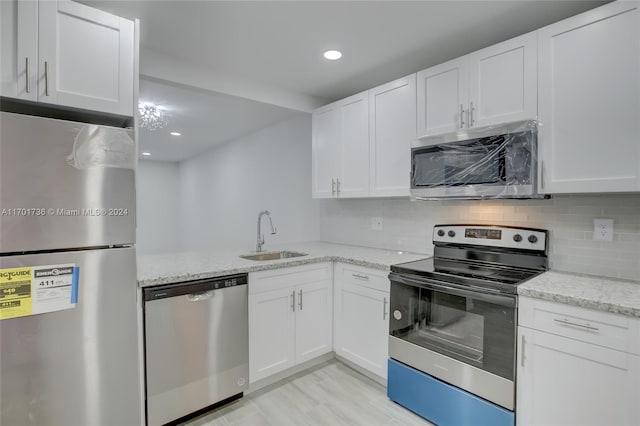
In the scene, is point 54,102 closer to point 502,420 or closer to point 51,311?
point 51,311

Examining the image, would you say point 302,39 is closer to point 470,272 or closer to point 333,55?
point 333,55

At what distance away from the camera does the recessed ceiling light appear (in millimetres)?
2323

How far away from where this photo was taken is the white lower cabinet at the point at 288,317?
225 cm

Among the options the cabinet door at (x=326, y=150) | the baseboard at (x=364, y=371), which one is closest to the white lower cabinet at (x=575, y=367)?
the baseboard at (x=364, y=371)

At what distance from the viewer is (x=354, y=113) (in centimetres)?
280

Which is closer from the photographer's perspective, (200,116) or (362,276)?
(362,276)

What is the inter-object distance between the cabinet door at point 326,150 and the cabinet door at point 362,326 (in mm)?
981

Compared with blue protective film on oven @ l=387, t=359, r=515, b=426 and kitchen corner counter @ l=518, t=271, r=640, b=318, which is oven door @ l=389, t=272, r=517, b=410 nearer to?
blue protective film on oven @ l=387, t=359, r=515, b=426

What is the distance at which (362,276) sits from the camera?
8.03 feet

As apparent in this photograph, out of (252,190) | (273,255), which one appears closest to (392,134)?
(273,255)

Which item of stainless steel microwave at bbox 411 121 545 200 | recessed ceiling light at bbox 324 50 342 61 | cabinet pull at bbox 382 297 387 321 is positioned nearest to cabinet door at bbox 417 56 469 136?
stainless steel microwave at bbox 411 121 545 200

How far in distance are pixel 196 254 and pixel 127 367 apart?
110cm

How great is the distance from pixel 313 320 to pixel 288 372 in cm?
43

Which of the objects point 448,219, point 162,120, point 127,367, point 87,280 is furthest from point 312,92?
point 127,367
